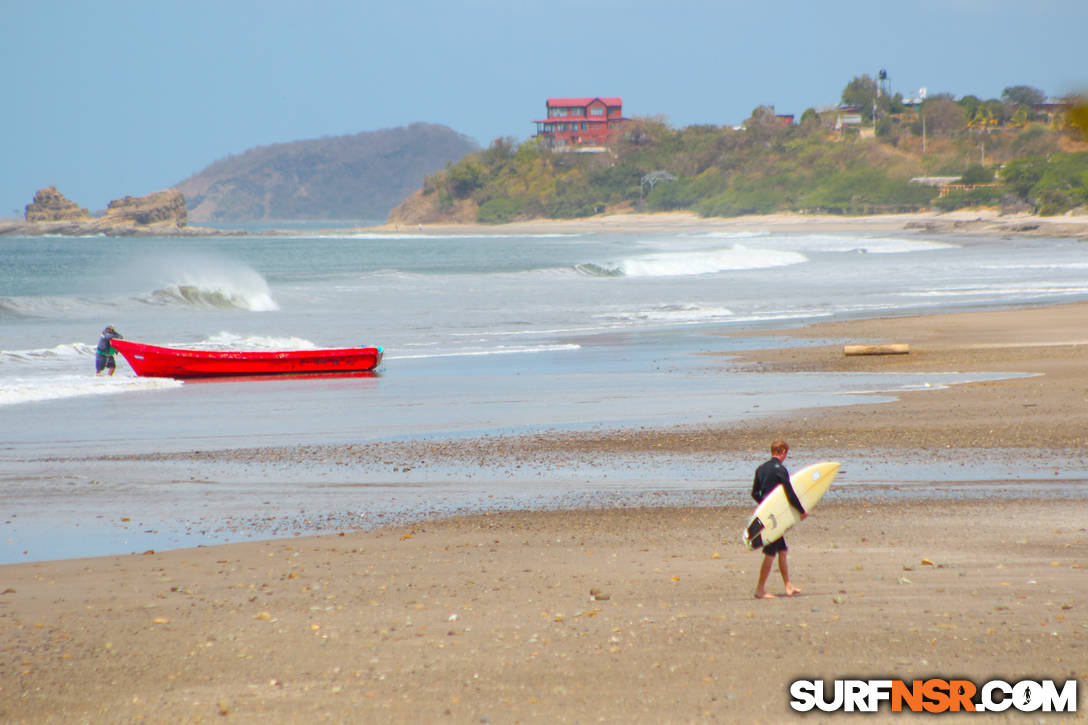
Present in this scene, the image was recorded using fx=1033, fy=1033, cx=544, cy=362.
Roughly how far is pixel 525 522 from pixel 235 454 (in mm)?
4619

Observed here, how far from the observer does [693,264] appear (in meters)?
58.3

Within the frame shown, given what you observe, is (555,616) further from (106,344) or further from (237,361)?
(106,344)

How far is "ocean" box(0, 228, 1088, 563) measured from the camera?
374 inches

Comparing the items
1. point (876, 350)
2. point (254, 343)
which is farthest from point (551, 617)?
point (254, 343)

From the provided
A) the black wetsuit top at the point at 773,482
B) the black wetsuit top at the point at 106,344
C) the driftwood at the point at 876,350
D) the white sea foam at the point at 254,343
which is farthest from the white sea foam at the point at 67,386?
the black wetsuit top at the point at 773,482

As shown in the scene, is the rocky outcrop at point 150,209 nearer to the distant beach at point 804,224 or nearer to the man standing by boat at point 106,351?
the distant beach at point 804,224

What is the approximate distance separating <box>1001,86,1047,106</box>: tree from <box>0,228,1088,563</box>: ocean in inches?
4460

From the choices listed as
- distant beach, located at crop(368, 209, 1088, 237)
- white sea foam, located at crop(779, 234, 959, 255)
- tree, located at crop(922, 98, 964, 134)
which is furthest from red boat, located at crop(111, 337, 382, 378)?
tree, located at crop(922, 98, 964, 134)

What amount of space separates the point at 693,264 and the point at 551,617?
53458 mm

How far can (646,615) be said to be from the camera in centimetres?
600

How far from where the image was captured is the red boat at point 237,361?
63.1ft

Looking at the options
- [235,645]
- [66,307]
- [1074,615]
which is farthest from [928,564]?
[66,307]

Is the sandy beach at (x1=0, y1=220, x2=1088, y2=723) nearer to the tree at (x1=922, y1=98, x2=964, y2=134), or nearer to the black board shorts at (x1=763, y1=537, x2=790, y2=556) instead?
the black board shorts at (x1=763, y1=537, x2=790, y2=556)

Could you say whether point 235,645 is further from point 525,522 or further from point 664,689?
point 525,522
